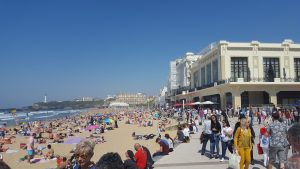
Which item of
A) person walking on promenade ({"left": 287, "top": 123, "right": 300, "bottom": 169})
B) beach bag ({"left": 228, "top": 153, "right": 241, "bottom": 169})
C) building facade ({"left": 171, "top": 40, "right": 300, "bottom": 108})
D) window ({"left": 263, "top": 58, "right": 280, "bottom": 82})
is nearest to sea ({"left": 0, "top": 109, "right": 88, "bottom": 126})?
building facade ({"left": 171, "top": 40, "right": 300, "bottom": 108})

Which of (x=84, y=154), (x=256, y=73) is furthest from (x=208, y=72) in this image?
(x=84, y=154)

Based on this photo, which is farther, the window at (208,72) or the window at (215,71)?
the window at (208,72)

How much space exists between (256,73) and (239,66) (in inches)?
87.9

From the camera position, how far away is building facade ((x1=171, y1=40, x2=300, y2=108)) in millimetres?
36156

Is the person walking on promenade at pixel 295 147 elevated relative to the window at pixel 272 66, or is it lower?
lower

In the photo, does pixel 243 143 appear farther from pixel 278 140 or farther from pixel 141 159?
pixel 141 159

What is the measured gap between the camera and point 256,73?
38656mm

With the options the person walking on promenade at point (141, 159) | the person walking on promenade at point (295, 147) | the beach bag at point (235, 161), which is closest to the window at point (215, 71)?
the person walking on promenade at point (141, 159)

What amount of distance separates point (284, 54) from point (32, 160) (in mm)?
33951

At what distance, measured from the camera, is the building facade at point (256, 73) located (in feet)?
119

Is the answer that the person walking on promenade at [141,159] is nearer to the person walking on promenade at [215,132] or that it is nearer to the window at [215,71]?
the person walking on promenade at [215,132]

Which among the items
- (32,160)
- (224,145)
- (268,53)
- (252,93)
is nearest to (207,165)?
(224,145)

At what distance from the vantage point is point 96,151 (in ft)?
59.1

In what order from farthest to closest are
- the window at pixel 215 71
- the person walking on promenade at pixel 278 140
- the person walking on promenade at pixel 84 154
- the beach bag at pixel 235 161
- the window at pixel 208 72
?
the window at pixel 208 72 → the window at pixel 215 71 → the beach bag at pixel 235 161 → the person walking on promenade at pixel 278 140 → the person walking on promenade at pixel 84 154
